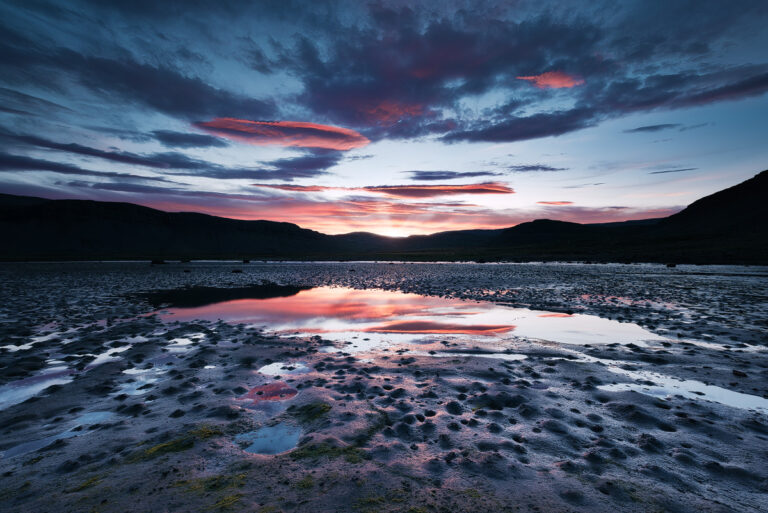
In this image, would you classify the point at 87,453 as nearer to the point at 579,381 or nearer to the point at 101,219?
the point at 579,381

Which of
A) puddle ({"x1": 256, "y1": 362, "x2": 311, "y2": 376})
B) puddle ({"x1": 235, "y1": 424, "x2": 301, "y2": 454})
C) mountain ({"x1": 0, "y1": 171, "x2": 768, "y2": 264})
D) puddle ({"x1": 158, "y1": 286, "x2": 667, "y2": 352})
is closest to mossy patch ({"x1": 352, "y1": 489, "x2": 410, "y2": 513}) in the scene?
puddle ({"x1": 235, "y1": 424, "x2": 301, "y2": 454})

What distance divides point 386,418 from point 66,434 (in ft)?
15.6

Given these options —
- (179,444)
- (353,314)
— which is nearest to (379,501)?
(179,444)

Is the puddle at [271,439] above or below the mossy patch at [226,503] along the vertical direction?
below

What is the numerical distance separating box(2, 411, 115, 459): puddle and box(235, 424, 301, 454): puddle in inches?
96.8

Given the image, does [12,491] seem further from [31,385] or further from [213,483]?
[31,385]

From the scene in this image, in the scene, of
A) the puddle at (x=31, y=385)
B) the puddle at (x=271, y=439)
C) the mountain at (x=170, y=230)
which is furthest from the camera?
the mountain at (x=170, y=230)

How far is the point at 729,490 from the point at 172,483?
6126 millimetres

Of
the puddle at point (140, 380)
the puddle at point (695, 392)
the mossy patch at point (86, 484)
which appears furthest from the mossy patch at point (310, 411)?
the puddle at point (695, 392)

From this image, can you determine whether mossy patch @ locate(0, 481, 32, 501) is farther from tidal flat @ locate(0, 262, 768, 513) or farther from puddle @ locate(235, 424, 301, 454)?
puddle @ locate(235, 424, 301, 454)

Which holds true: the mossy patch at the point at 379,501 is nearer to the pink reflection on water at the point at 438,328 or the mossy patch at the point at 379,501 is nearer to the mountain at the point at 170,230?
the pink reflection on water at the point at 438,328

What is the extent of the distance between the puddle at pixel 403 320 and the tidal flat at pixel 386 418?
0.20 m

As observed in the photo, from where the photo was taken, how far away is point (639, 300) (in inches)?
699

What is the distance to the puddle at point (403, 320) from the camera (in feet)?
35.7
